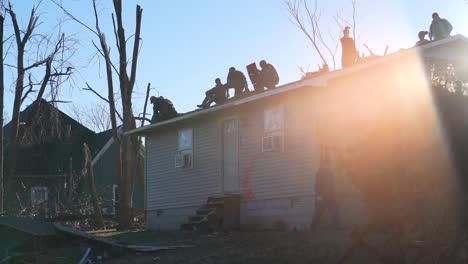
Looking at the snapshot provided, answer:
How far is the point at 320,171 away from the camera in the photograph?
42.5 feet

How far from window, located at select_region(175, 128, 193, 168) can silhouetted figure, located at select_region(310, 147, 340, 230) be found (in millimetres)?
6180

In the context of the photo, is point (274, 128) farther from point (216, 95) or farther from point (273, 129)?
point (216, 95)

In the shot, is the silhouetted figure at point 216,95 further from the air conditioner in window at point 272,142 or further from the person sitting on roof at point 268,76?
the air conditioner in window at point 272,142

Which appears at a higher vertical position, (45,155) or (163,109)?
(163,109)

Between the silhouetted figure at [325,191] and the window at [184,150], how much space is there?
6180 mm

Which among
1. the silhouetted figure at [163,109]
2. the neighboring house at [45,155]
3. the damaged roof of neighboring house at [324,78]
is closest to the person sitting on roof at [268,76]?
the damaged roof of neighboring house at [324,78]

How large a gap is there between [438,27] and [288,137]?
427cm

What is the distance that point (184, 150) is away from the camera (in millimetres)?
18969

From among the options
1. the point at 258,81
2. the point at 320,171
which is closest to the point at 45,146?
the point at 258,81

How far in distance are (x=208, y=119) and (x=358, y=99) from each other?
7985 millimetres

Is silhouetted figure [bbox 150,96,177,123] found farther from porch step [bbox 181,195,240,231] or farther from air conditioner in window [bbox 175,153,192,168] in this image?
porch step [bbox 181,195,240,231]

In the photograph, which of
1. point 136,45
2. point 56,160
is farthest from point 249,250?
point 56,160

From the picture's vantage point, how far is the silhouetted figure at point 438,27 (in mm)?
14632

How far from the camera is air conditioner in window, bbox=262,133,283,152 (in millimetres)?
15320
